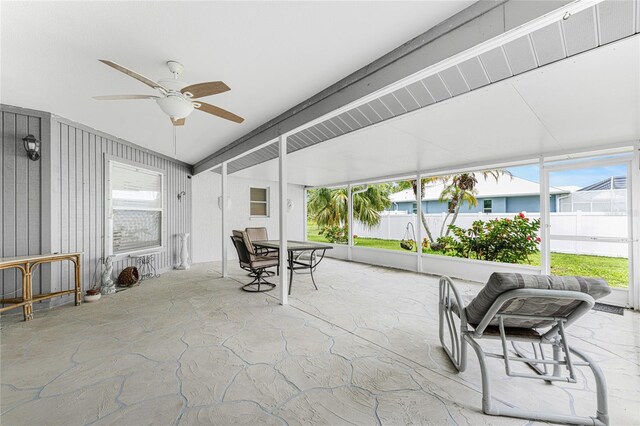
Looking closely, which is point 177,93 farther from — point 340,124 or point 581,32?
point 581,32

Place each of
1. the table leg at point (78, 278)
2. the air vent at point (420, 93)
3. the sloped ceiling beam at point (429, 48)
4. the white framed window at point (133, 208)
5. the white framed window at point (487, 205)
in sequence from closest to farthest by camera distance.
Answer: the sloped ceiling beam at point (429, 48) < the air vent at point (420, 93) < the table leg at point (78, 278) < the white framed window at point (133, 208) < the white framed window at point (487, 205)

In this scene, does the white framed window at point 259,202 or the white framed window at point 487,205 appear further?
the white framed window at point 487,205

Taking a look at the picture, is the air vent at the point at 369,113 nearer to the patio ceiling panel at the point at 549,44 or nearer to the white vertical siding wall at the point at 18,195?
the patio ceiling panel at the point at 549,44

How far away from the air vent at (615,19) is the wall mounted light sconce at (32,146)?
5610 millimetres

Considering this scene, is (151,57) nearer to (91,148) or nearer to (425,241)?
(91,148)

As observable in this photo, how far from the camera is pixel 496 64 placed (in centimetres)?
188

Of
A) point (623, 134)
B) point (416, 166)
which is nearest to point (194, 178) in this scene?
point (416, 166)

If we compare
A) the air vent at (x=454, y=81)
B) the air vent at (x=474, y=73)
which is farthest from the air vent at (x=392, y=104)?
the air vent at (x=474, y=73)

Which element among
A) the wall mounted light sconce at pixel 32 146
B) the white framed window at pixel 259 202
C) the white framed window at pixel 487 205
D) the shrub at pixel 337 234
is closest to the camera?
the wall mounted light sconce at pixel 32 146

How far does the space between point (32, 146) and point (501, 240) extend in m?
7.78

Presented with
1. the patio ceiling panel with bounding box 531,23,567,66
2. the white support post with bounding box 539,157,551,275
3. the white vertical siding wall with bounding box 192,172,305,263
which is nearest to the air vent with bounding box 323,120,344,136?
the patio ceiling panel with bounding box 531,23,567,66

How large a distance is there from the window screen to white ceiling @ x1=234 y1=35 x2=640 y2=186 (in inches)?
122

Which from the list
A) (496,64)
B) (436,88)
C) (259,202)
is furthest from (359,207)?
(496,64)

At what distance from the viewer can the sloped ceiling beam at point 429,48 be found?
1.50 meters
